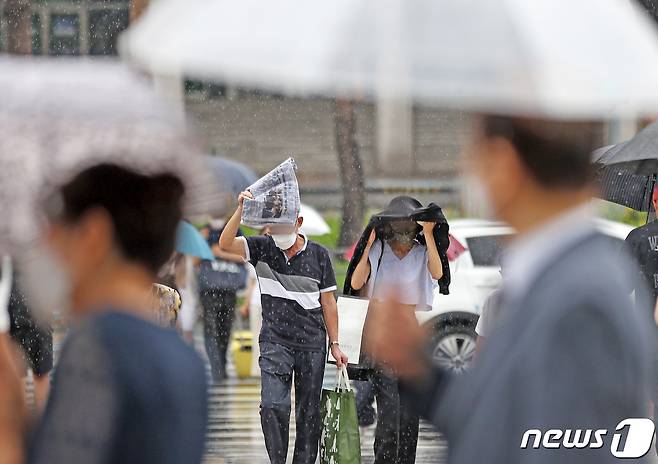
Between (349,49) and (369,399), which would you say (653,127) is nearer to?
(369,399)

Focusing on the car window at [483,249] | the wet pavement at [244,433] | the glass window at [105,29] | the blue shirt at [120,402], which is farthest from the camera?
the glass window at [105,29]

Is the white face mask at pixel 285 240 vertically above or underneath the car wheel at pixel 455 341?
above

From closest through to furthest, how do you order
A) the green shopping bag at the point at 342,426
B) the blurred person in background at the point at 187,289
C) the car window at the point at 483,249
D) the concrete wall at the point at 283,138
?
the green shopping bag at the point at 342,426
the blurred person in background at the point at 187,289
the car window at the point at 483,249
the concrete wall at the point at 283,138

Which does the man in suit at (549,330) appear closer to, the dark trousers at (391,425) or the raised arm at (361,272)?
the raised arm at (361,272)

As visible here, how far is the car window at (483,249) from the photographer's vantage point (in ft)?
39.7

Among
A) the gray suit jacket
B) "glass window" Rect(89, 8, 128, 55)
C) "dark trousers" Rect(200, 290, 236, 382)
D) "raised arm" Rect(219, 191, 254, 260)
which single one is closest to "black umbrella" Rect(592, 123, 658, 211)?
"raised arm" Rect(219, 191, 254, 260)

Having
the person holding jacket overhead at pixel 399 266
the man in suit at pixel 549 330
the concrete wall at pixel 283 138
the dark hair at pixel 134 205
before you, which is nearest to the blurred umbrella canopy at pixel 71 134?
the dark hair at pixel 134 205

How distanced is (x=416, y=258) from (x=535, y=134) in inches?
216

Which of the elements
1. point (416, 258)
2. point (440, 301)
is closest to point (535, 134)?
point (416, 258)

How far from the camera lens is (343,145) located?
56.4 feet

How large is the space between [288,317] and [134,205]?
5.52 meters

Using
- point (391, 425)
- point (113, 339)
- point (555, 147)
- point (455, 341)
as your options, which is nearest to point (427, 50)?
point (555, 147)

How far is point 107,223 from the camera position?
221 centimetres

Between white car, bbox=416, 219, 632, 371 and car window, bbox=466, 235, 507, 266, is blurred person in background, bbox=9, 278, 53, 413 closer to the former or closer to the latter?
white car, bbox=416, 219, 632, 371
